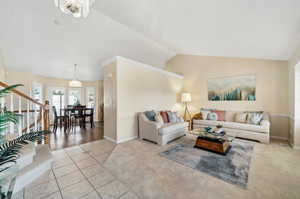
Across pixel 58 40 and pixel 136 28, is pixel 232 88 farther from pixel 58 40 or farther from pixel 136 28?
pixel 58 40

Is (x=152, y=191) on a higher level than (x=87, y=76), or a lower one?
lower

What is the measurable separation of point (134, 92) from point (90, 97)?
15.5 feet

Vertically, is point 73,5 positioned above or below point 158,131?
above

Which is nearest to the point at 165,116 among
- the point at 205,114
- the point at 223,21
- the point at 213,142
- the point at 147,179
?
the point at 213,142

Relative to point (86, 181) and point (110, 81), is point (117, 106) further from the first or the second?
point (86, 181)

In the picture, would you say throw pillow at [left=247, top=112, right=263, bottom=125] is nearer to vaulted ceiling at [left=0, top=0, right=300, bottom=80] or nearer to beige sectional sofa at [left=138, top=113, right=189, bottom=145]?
vaulted ceiling at [left=0, top=0, right=300, bottom=80]

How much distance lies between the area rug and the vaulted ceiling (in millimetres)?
2549

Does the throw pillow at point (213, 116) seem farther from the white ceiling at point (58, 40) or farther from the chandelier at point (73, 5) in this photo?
the chandelier at point (73, 5)

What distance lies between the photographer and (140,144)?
10.9 ft

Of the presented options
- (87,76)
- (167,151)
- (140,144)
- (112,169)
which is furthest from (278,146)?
(87,76)

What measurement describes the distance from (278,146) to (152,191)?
144 inches

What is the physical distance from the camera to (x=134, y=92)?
388 cm

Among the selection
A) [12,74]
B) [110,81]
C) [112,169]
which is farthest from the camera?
[12,74]

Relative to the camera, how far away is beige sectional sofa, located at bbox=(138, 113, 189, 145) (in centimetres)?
322
